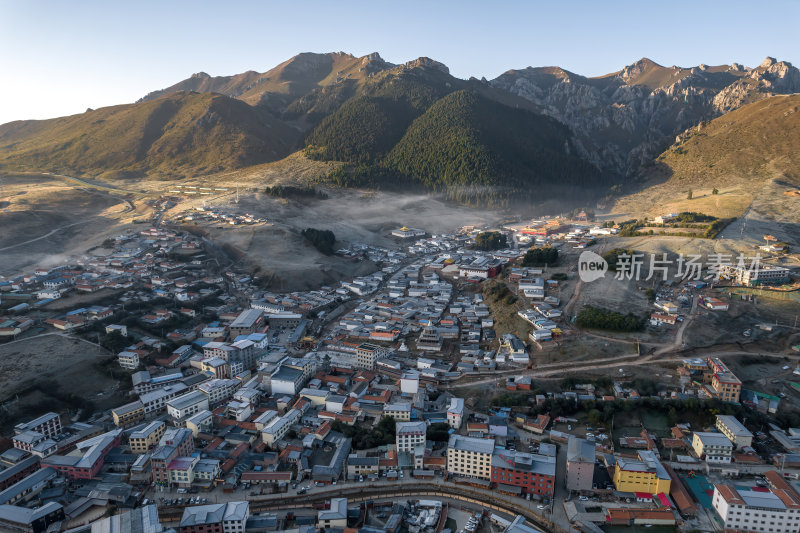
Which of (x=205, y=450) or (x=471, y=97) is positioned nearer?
(x=205, y=450)

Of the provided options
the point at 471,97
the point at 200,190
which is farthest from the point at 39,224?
the point at 471,97

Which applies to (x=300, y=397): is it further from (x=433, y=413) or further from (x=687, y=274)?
(x=687, y=274)

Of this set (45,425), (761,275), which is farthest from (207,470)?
(761,275)

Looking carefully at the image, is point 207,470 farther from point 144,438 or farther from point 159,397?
Answer: point 159,397

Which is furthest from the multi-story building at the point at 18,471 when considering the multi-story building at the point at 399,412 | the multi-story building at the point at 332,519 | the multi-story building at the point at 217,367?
the multi-story building at the point at 399,412

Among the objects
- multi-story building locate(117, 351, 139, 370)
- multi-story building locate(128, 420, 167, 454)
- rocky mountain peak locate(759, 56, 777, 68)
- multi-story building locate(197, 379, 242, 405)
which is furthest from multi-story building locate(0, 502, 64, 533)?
rocky mountain peak locate(759, 56, 777, 68)

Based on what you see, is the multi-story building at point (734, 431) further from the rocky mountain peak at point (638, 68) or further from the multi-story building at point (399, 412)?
the rocky mountain peak at point (638, 68)
